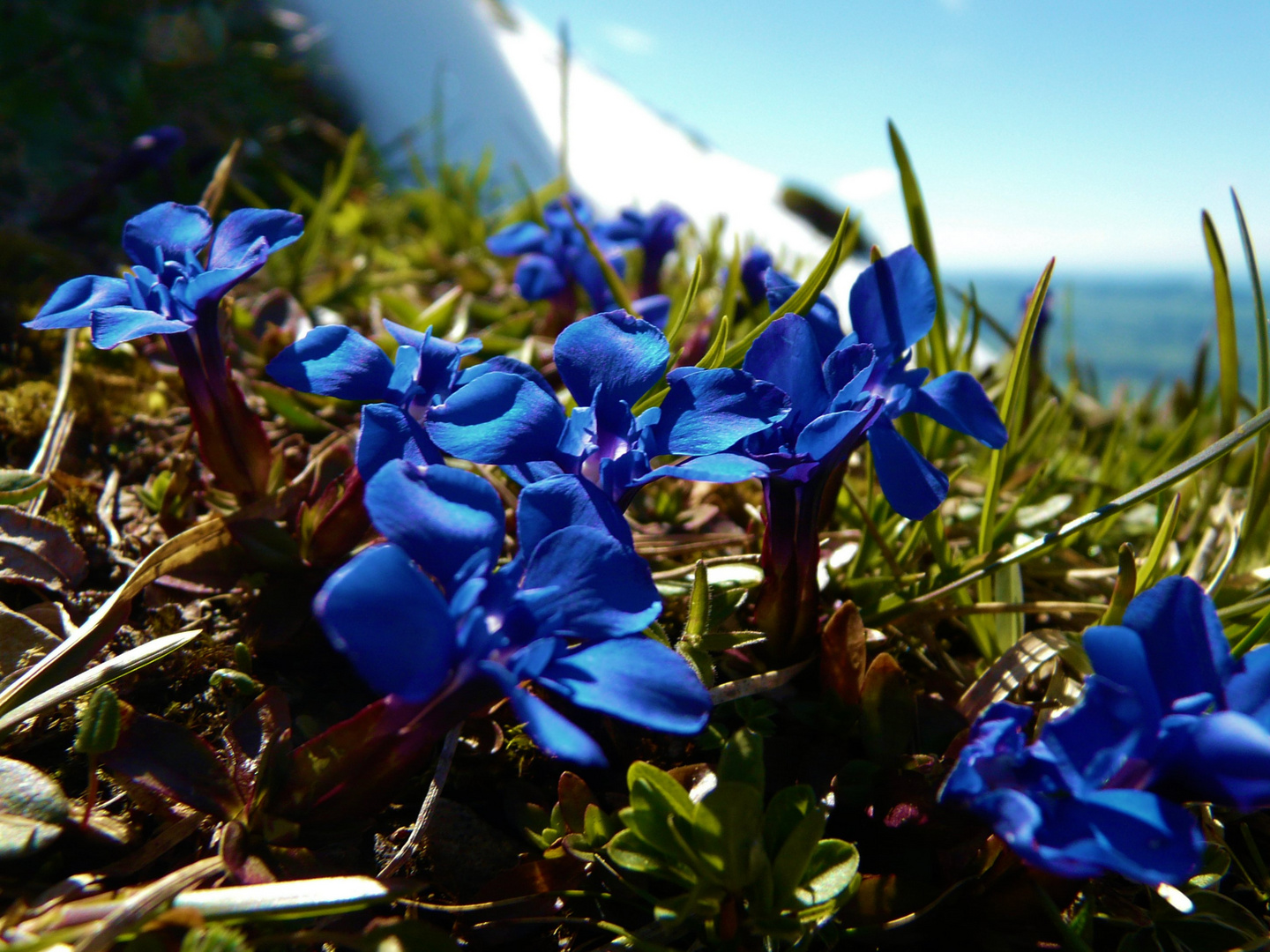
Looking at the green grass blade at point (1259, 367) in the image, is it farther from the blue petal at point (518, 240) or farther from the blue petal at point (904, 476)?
the blue petal at point (518, 240)

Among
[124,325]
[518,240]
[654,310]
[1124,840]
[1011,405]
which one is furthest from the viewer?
[518,240]

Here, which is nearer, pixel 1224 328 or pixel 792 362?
pixel 792 362

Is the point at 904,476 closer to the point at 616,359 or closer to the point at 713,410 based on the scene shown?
the point at 713,410

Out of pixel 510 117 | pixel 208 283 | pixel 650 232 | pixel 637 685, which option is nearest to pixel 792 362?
pixel 637 685

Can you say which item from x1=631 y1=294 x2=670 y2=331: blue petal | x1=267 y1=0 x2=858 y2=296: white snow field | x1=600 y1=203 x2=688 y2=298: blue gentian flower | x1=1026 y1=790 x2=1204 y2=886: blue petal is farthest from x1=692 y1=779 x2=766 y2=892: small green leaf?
x1=267 y1=0 x2=858 y2=296: white snow field

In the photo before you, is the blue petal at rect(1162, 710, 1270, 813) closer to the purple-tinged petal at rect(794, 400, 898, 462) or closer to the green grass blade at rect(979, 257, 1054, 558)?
the purple-tinged petal at rect(794, 400, 898, 462)

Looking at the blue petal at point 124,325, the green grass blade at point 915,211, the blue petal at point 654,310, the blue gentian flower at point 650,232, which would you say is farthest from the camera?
the blue gentian flower at point 650,232

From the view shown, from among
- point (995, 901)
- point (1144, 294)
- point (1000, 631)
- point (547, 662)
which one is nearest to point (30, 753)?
point (547, 662)

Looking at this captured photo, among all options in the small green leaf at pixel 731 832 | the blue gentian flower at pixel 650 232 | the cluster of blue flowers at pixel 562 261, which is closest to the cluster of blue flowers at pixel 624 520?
the small green leaf at pixel 731 832
